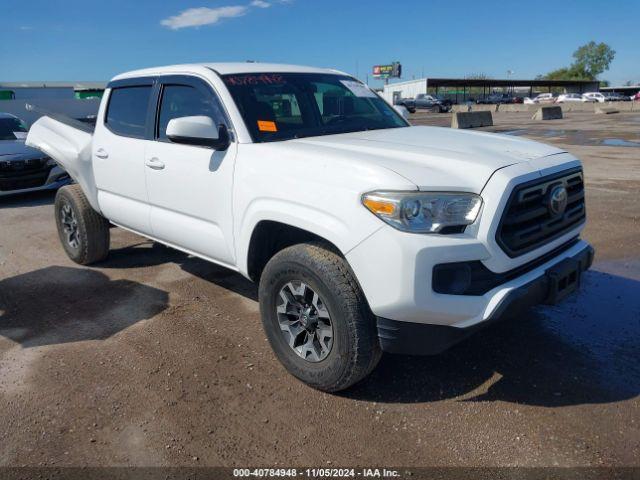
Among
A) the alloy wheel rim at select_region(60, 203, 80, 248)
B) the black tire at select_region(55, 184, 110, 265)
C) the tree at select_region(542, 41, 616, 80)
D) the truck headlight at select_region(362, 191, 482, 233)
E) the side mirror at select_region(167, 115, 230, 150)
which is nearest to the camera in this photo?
the truck headlight at select_region(362, 191, 482, 233)

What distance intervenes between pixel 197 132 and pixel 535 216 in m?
2.08

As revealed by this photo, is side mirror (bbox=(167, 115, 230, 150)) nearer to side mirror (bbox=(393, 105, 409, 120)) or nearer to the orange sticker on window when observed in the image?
the orange sticker on window

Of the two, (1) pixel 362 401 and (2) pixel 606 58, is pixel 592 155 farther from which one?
(2) pixel 606 58

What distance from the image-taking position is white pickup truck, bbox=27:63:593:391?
2.66 metres

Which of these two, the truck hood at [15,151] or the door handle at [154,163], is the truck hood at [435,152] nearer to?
the door handle at [154,163]

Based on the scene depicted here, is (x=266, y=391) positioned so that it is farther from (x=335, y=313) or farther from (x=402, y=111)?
(x=402, y=111)

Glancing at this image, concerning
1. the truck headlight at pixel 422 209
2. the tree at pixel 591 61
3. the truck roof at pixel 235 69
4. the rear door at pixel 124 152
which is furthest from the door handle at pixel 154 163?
the tree at pixel 591 61

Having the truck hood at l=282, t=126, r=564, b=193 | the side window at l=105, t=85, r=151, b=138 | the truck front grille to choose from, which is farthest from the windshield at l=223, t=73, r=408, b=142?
the truck front grille

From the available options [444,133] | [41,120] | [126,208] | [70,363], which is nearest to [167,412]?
[70,363]

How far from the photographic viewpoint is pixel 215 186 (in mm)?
3631

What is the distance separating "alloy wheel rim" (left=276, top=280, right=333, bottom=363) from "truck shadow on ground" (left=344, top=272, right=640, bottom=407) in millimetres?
353

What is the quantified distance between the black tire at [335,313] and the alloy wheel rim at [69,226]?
334cm

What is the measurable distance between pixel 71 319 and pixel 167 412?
1752mm

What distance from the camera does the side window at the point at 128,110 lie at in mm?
4500
